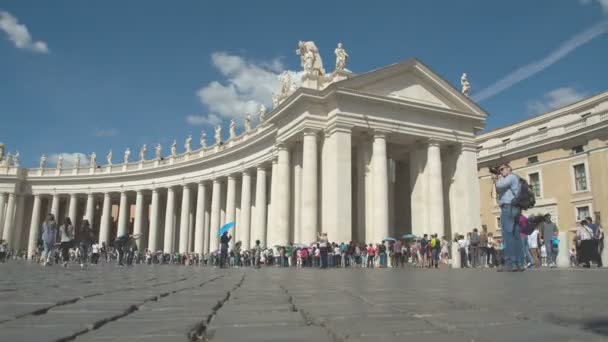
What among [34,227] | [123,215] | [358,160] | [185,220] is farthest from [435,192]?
[34,227]

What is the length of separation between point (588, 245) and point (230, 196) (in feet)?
115

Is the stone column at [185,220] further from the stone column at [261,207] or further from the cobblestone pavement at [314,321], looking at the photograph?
the cobblestone pavement at [314,321]

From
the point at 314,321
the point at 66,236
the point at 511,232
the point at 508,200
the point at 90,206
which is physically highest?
the point at 90,206

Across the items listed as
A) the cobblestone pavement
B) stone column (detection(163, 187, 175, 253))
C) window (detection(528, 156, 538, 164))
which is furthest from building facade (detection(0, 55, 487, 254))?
the cobblestone pavement

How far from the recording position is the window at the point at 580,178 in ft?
139

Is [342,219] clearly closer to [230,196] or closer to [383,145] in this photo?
[383,145]

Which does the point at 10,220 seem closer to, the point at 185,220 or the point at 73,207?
the point at 73,207

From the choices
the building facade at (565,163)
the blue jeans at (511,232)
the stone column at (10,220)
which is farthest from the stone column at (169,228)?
the blue jeans at (511,232)

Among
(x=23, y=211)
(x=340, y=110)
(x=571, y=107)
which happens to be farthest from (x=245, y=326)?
(x=23, y=211)

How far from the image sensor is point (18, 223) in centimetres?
6650

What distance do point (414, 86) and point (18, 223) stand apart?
5704 cm

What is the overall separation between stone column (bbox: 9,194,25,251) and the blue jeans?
68.6m

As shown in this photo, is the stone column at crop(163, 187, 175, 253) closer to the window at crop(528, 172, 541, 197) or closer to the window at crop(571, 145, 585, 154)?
the window at crop(528, 172, 541, 197)

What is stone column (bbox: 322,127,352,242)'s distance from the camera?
30172mm
